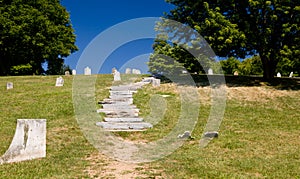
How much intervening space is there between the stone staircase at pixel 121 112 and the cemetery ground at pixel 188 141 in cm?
47

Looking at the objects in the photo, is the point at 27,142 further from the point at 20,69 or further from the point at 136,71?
the point at 20,69

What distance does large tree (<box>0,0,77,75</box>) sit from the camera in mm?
35531

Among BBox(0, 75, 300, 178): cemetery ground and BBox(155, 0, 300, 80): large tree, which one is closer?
BBox(0, 75, 300, 178): cemetery ground

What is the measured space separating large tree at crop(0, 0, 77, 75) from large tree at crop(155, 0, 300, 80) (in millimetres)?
22567

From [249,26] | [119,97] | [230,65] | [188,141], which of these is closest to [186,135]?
[188,141]

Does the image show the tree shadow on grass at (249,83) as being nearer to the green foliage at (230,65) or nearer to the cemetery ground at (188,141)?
the cemetery ground at (188,141)

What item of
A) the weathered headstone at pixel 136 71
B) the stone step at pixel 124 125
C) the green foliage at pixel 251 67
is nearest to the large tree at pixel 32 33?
the weathered headstone at pixel 136 71

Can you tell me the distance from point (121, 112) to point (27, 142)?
21.0ft

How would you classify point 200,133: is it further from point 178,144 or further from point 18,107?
point 18,107

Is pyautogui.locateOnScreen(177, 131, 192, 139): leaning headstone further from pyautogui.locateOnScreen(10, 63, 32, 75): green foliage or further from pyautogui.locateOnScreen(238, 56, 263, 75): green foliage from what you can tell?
pyautogui.locateOnScreen(238, 56, 263, 75): green foliage

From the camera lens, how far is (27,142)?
8469 millimetres

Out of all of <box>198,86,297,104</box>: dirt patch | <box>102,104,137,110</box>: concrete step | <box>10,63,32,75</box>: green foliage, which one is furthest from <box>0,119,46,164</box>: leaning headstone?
<box>10,63,32,75</box>: green foliage

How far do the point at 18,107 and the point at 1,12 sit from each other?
25.2 meters

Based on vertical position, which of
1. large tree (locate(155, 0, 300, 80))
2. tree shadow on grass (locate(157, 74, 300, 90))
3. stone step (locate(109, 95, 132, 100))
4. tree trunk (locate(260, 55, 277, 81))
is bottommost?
stone step (locate(109, 95, 132, 100))
